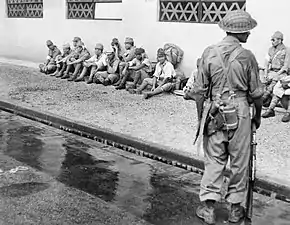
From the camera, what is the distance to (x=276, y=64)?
31.4ft

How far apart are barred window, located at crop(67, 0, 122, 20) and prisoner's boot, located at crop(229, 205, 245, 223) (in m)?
9.94

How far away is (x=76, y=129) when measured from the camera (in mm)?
8617

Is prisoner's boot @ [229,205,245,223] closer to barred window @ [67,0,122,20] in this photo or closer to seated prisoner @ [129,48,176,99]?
seated prisoner @ [129,48,176,99]

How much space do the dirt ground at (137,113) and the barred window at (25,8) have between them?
3841mm

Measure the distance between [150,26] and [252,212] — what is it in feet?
27.1

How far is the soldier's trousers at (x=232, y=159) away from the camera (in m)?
4.68

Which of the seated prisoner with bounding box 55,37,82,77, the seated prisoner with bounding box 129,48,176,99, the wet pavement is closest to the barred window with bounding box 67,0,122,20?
the seated prisoner with bounding box 55,37,82,77

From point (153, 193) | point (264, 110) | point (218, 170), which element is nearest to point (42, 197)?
point (153, 193)

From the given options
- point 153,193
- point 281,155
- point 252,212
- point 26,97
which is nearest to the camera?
point 252,212

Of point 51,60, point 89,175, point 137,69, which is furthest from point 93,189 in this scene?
point 51,60

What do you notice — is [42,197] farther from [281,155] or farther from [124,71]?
[124,71]

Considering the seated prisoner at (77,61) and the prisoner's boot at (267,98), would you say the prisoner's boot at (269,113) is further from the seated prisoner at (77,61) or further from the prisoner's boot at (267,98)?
the seated prisoner at (77,61)

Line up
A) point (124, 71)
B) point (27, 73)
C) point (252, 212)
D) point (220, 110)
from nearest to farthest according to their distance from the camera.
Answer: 1. point (220, 110)
2. point (252, 212)
3. point (124, 71)
4. point (27, 73)

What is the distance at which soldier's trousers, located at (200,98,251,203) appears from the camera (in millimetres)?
4676
